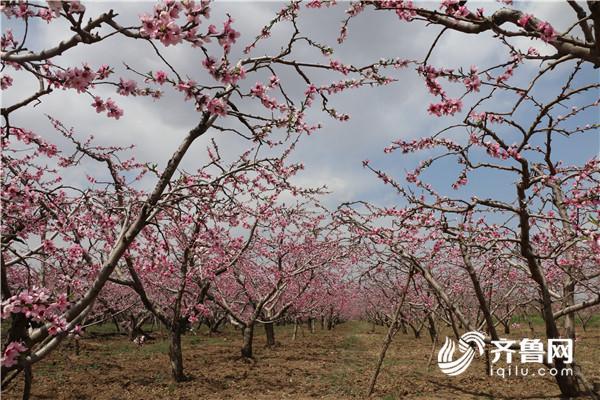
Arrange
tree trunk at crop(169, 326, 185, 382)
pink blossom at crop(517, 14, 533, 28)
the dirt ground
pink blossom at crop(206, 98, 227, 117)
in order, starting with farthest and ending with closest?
tree trunk at crop(169, 326, 185, 382)
the dirt ground
pink blossom at crop(206, 98, 227, 117)
pink blossom at crop(517, 14, 533, 28)

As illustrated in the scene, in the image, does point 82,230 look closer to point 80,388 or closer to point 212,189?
point 212,189

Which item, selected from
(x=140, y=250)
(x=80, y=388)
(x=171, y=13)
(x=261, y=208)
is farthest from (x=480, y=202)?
(x=80, y=388)

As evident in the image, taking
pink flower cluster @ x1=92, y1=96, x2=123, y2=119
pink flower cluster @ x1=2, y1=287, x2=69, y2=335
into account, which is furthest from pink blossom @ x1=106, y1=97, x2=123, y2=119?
pink flower cluster @ x1=2, y1=287, x2=69, y2=335

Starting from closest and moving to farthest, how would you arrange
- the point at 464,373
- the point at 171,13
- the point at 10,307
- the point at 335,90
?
the point at 171,13 < the point at 10,307 < the point at 335,90 < the point at 464,373

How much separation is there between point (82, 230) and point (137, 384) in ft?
20.1

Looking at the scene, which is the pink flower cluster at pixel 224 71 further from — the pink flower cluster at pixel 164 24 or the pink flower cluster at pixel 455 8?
the pink flower cluster at pixel 455 8

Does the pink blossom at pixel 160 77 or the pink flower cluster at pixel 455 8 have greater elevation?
the pink flower cluster at pixel 455 8

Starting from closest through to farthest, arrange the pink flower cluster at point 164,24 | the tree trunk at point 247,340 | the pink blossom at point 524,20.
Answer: the pink flower cluster at point 164,24, the pink blossom at point 524,20, the tree trunk at point 247,340

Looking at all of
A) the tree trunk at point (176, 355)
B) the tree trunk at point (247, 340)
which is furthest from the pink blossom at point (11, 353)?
the tree trunk at point (247, 340)

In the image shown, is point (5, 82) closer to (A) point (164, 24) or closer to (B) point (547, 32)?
(A) point (164, 24)

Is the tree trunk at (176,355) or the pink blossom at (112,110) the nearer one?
the pink blossom at (112,110)

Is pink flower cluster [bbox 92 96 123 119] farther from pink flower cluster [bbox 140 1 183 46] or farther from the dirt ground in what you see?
the dirt ground

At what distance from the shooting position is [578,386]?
8.11 metres

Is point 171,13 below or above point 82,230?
above
